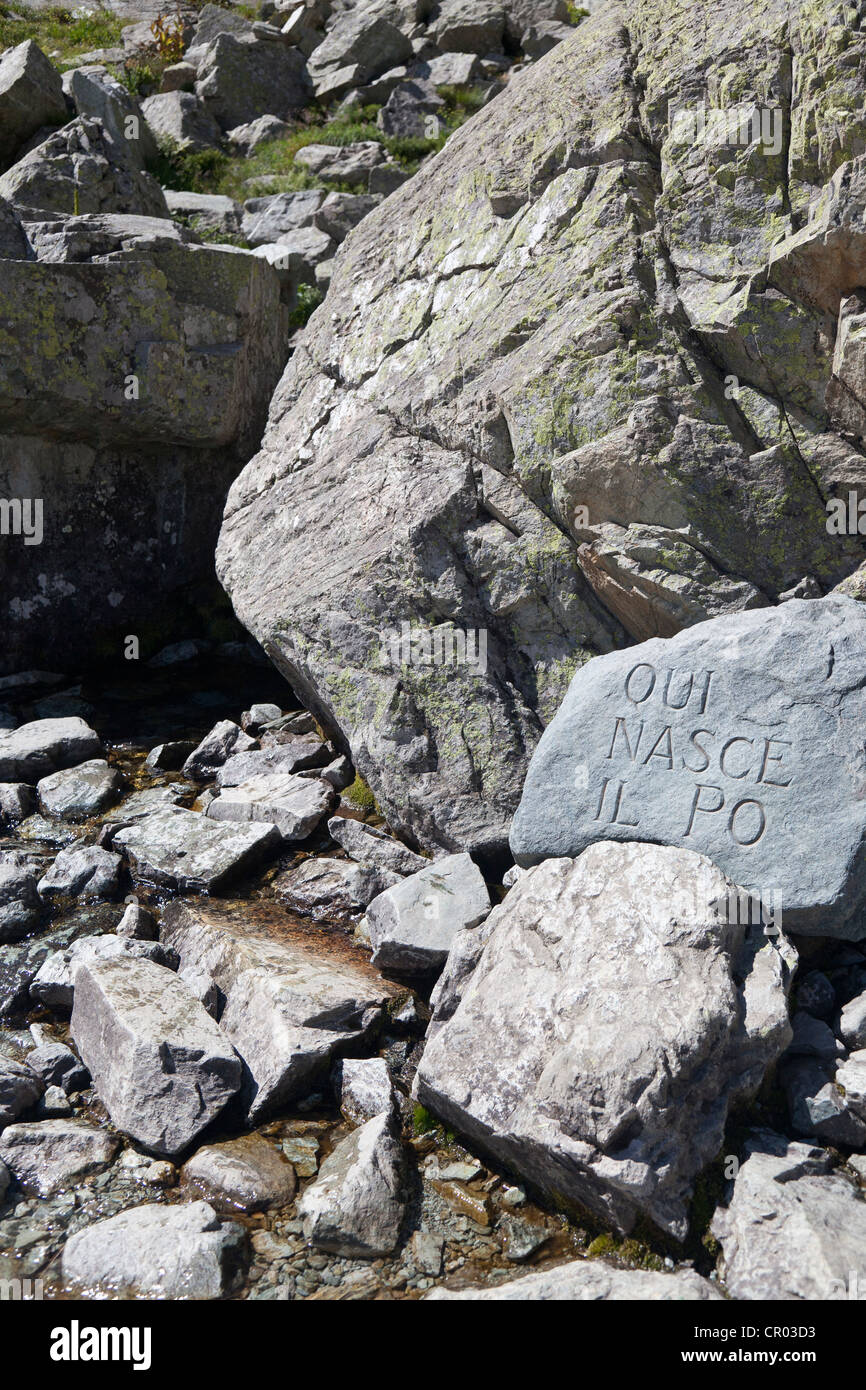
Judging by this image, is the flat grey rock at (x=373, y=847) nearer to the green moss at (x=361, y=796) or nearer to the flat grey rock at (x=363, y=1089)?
the green moss at (x=361, y=796)

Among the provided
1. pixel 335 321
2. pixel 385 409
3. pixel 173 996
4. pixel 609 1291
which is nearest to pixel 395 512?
pixel 385 409

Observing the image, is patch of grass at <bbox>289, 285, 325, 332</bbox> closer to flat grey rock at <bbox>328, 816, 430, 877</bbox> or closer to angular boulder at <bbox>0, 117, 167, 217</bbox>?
angular boulder at <bbox>0, 117, 167, 217</bbox>

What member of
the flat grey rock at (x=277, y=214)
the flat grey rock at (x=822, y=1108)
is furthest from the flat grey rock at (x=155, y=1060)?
the flat grey rock at (x=277, y=214)

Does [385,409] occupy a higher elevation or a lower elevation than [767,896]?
higher

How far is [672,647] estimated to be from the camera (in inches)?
211

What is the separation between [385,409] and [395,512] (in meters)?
1.04

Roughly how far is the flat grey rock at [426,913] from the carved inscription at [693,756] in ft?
3.15

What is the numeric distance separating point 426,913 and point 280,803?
1888 mm

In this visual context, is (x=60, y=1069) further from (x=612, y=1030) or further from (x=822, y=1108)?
(x=822, y=1108)

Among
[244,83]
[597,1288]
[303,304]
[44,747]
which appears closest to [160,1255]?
[597,1288]

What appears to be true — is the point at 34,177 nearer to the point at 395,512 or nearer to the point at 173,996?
the point at 395,512

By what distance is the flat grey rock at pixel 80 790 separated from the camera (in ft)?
24.7

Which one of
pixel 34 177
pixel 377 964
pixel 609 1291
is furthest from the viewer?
pixel 34 177

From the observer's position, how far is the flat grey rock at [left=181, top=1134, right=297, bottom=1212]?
4.27 m
